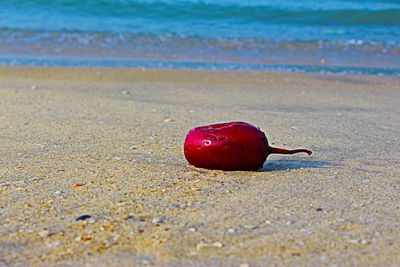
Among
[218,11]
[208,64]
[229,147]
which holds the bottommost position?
[208,64]

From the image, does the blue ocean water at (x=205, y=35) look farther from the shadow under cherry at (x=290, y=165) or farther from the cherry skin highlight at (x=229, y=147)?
the cherry skin highlight at (x=229, y=147)

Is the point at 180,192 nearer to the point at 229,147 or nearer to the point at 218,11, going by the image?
the point at 229,147

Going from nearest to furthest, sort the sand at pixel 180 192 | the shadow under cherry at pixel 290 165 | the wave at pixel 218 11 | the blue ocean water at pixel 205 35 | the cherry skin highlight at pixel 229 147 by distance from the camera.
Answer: the sand at pixel 180 192 → the cherry skin highlight at pixel 229 147 → the shadow under cherry at pixel 290 165 → the blue ocean water at pixel 205 35 → the wave at pixel 218 11

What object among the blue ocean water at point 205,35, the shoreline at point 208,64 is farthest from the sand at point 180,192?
the blue ocean water at point 205,35

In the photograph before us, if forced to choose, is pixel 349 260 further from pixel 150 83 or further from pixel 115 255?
pixel 150 83

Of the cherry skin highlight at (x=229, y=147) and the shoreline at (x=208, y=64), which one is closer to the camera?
the cherry skin highlight at (x=229, y=147)

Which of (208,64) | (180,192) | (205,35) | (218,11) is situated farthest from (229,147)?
(218,11)

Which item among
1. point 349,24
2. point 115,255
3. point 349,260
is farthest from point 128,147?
point 349,24
